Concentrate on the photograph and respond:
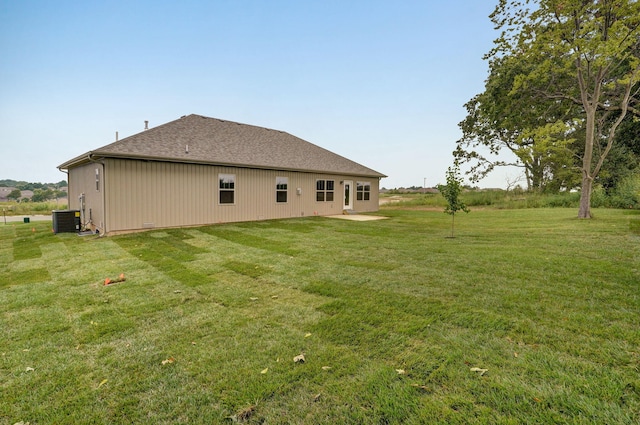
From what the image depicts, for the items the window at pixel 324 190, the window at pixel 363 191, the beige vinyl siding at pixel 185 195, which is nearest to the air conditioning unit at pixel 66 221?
the beige vinyl siding at pixel 185 195

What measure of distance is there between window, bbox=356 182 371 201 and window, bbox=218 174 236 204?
808 centimetres

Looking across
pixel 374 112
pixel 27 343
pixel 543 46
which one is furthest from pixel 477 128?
pixel 27 343

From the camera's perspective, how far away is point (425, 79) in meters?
16.6

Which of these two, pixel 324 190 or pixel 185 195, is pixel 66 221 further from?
pixel 324 190

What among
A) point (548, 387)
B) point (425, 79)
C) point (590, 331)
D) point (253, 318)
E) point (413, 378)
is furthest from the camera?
point (425, 79)

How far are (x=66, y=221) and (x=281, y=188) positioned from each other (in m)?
8.01

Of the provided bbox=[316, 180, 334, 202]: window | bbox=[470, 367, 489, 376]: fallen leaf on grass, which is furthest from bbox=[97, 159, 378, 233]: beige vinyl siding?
bbox=[470, 367, 489, 376]: fallen leaf on grass

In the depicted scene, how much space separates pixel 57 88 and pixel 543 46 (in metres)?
22.6

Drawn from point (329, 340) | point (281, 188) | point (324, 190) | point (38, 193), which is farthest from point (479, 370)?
point (38, 193)

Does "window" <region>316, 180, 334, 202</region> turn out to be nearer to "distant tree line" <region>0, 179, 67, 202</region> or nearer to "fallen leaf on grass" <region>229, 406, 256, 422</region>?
"fallen leaf on grass" <region>229, 406, 256, 422</region>

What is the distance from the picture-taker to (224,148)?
12.5m

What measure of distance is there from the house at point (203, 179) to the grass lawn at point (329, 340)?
408cm

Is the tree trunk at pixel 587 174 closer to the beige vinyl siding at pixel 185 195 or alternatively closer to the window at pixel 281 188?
the beige vinyl siding at pixel 185 195

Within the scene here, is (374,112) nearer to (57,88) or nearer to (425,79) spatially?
(425,79)
